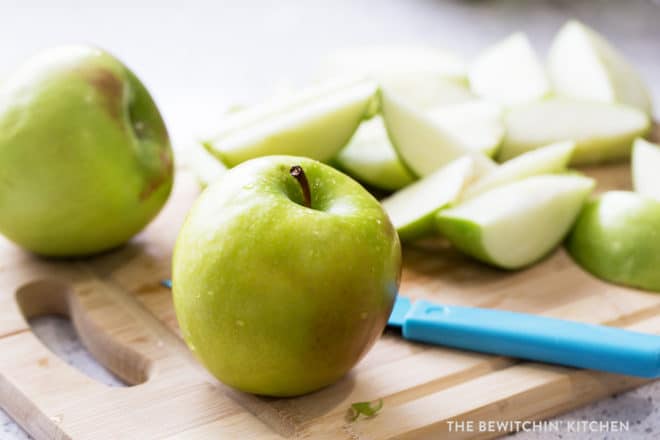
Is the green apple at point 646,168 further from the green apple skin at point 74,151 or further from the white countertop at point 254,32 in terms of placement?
the green apple skin at point 74,151

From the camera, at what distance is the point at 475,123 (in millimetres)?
1677

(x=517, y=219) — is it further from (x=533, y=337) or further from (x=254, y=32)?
(x=254, y=32)

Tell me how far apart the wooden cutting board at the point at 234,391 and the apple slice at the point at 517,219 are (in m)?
0.04

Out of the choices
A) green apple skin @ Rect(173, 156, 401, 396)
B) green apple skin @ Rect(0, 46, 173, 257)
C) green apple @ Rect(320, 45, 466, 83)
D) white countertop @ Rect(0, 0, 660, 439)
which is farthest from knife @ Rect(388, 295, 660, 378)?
white countertop @ Rect(0, 0, 660, 439)

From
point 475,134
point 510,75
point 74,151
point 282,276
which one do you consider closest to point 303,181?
point 282,276

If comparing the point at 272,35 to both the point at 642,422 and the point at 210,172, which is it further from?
the point at 642,422

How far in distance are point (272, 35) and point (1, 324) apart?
152cm

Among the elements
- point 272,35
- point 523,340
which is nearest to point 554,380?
point 523,340

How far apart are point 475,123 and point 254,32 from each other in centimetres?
111

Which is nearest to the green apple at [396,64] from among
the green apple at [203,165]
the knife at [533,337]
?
the green apple at [203,165]

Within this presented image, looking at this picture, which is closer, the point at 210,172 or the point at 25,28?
the point at 210,172

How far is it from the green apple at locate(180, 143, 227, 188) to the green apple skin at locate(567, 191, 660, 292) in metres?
0.56

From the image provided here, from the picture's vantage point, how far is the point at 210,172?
1518mm

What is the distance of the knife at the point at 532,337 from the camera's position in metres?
1.10
